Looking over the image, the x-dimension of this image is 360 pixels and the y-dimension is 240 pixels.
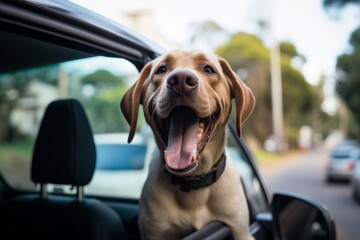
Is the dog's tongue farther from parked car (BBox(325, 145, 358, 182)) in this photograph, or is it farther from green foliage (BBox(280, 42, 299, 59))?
green foliage (BBox(280, 42, 299, 59))

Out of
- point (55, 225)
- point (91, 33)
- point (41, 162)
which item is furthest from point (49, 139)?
point (91, 33)

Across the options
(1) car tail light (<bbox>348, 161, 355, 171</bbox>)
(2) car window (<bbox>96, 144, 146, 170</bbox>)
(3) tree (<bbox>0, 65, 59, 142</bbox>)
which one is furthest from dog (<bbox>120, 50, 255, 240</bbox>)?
(1) car tail light (<bbox>348, 161, 355, 171</bbox>)

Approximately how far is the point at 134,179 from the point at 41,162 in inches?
62.4

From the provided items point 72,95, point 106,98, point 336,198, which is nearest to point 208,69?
point 72,95

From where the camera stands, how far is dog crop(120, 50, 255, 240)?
1.81 m

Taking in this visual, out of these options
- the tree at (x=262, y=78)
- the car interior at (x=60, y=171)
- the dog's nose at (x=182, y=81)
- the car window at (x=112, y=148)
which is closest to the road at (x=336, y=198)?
the car window at (x=112, y=148)

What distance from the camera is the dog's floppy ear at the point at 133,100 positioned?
1976 millimetres

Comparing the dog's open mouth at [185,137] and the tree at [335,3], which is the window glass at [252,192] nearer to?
the dog's open mouth at [185,137]

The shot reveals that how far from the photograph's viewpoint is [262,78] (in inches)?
1287

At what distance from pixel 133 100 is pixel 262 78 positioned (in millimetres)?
31565

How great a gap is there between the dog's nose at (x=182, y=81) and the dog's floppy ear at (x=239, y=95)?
0.35m

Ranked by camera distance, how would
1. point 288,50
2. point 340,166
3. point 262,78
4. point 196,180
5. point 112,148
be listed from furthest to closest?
point 288,50 → point 262,78 → point 340,166 → point 112,148 → point 196,180

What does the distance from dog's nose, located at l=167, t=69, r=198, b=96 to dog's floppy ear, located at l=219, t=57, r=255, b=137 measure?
1.13 ft

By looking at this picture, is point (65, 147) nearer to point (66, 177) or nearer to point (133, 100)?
point (66, 177)
